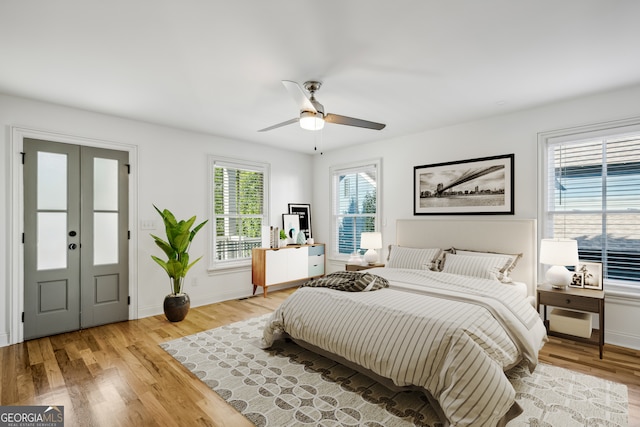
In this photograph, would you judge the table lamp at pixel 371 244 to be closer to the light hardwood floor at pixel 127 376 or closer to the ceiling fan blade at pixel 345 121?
the ceiling fan blade at pixel 345 121

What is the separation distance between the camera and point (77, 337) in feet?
11.5

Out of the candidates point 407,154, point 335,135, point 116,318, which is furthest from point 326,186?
point 116,318

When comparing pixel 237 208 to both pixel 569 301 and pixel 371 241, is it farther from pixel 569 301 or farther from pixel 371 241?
pixel 569 301

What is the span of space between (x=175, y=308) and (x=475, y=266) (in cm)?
366

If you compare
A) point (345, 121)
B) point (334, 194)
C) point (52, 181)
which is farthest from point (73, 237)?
point (334, 194)

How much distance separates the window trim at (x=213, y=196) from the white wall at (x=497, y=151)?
1.18 metres

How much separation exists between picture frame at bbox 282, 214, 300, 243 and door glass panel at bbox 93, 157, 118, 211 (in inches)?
106

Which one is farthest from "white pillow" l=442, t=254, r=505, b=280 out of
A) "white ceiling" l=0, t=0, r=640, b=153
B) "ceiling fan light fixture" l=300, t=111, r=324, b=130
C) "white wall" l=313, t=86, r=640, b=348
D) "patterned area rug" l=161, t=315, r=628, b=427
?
"ceiling fan light fixture" l=300, t=111, r=324, b=130

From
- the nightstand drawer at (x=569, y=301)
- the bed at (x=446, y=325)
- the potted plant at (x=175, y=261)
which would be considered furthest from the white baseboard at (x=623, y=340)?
the potted plant at (x=175, y=261)

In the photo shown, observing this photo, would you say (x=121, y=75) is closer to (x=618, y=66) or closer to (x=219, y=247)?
(x=219, y=247)

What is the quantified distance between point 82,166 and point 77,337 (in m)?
1.96

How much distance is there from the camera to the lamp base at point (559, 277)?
3.20 meters

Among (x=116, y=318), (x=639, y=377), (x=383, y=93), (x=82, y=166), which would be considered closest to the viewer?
(x=639, y=377)

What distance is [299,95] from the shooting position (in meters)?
2.60
